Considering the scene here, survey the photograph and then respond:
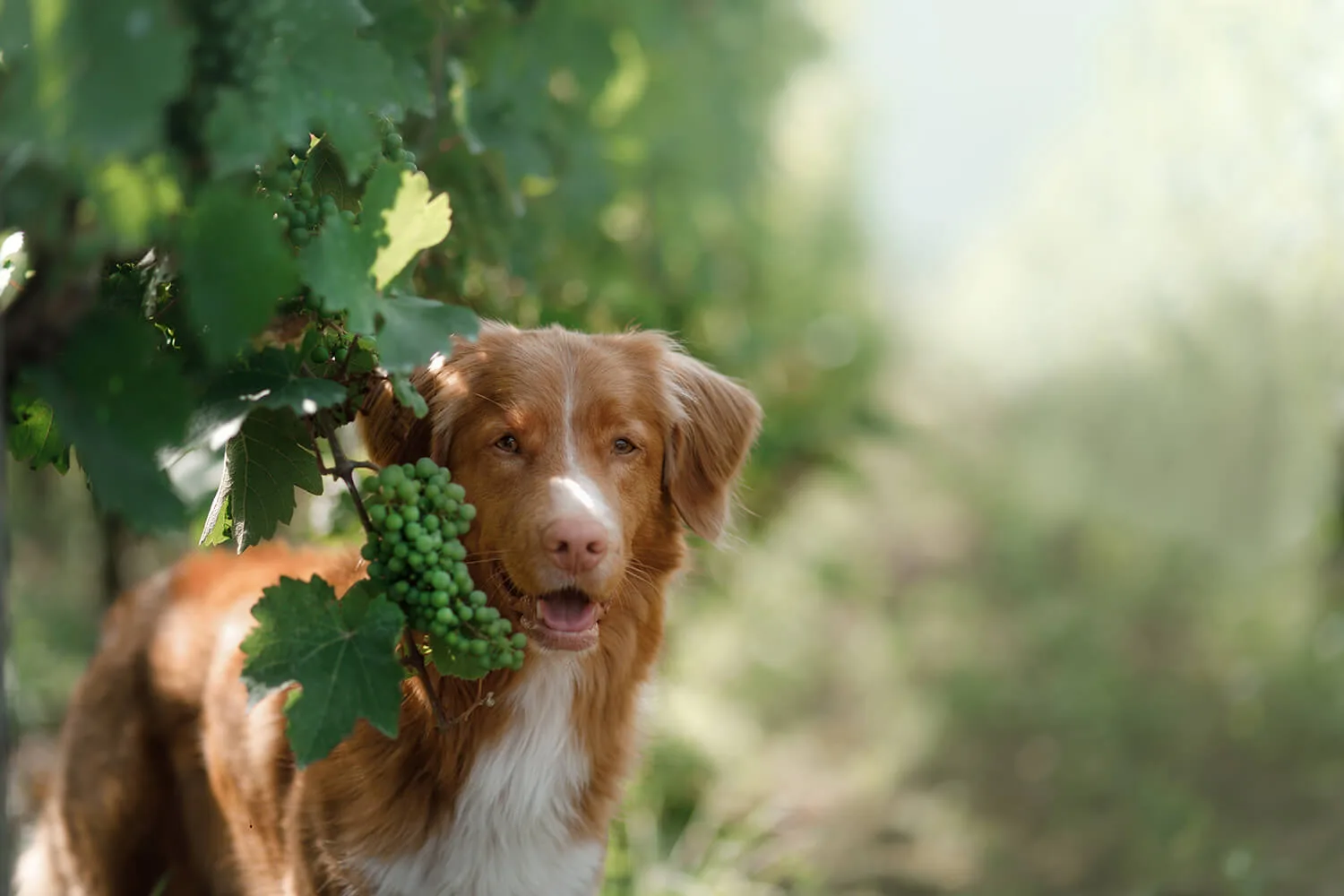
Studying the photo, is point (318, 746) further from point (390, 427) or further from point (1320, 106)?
point (1320, 106)

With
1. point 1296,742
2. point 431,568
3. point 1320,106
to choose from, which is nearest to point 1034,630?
point 1296,742

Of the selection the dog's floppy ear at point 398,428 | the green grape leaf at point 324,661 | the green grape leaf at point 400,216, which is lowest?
the dog's floppy ear at point 398,428

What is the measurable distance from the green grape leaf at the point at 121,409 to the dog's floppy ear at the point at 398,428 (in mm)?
851

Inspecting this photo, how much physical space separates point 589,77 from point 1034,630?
5.61 m

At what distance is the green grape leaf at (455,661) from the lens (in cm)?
202

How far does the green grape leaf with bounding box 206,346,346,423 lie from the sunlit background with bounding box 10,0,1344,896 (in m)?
3.18

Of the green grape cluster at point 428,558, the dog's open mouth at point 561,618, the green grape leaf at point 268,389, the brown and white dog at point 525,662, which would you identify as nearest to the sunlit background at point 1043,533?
the brown and white dog at point 525,662

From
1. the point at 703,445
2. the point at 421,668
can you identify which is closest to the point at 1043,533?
the point at 703,445

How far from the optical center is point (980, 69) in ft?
33.2

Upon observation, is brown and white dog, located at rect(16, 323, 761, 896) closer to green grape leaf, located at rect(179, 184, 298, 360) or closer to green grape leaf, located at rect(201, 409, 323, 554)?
green grape leaf, located at rect(201, 409, 323, 554)

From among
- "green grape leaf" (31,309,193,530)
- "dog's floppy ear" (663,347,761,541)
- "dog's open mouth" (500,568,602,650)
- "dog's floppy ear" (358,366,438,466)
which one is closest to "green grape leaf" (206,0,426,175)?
"green grape leaf" (31,309,193,530)

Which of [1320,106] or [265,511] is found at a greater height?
[1320,106]

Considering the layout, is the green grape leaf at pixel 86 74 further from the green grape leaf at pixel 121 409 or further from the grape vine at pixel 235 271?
the green grape leaf at pixel 121 409

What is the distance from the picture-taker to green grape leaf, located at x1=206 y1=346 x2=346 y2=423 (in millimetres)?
1720
